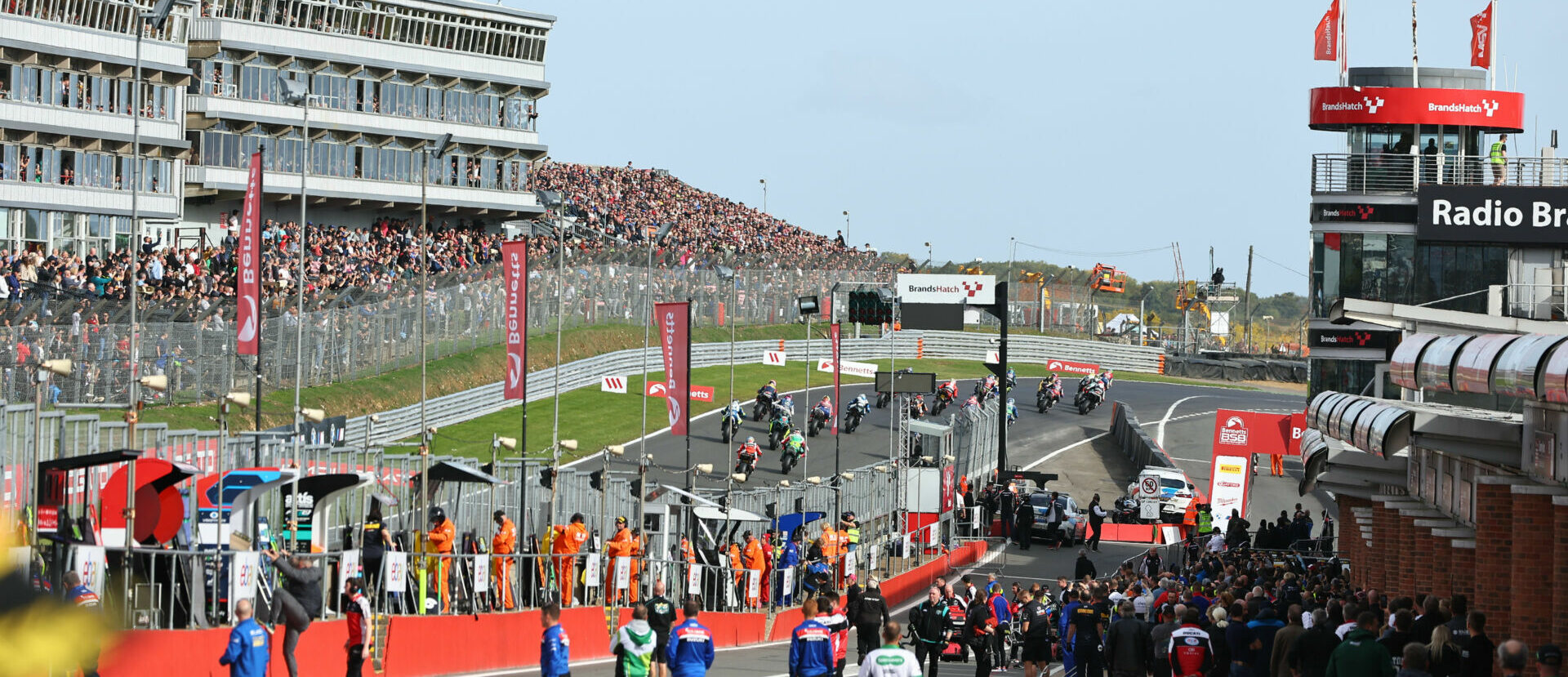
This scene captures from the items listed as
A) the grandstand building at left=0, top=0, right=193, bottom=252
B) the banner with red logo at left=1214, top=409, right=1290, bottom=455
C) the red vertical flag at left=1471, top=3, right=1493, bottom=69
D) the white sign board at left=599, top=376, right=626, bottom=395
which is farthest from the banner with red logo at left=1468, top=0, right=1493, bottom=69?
the grandstand building at left=0, top=0, right=193, bottom=252

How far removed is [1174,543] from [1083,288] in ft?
155

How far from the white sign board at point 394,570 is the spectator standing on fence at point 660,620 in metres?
2.83

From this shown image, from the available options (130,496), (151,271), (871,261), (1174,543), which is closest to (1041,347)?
(871,261)

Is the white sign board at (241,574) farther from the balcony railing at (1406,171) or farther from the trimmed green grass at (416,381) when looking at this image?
the balcony railing at (1406,171)

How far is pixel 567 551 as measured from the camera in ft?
66.4

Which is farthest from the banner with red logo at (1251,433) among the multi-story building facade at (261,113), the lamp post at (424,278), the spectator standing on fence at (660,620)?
the spectator standing on fence at (660,620)

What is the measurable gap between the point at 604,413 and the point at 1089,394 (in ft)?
65.7

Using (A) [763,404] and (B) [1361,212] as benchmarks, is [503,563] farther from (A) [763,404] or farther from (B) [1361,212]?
(A) [763,404]

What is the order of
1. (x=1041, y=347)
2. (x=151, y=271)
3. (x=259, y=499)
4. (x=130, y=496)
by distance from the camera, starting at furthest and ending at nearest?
1. (x=1041, y=347)
2. (x=151, y=271)
3. (x=259, y=499)
4. (x=130, y=496)

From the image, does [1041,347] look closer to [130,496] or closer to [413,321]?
[413,321]

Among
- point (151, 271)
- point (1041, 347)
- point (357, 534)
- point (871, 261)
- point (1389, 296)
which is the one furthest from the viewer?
point (1041, 347)

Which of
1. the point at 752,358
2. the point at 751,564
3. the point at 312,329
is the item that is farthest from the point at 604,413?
the point at 751,564

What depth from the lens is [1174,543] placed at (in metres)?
40.6

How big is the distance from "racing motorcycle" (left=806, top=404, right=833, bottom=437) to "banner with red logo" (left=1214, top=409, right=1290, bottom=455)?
12.3 m
